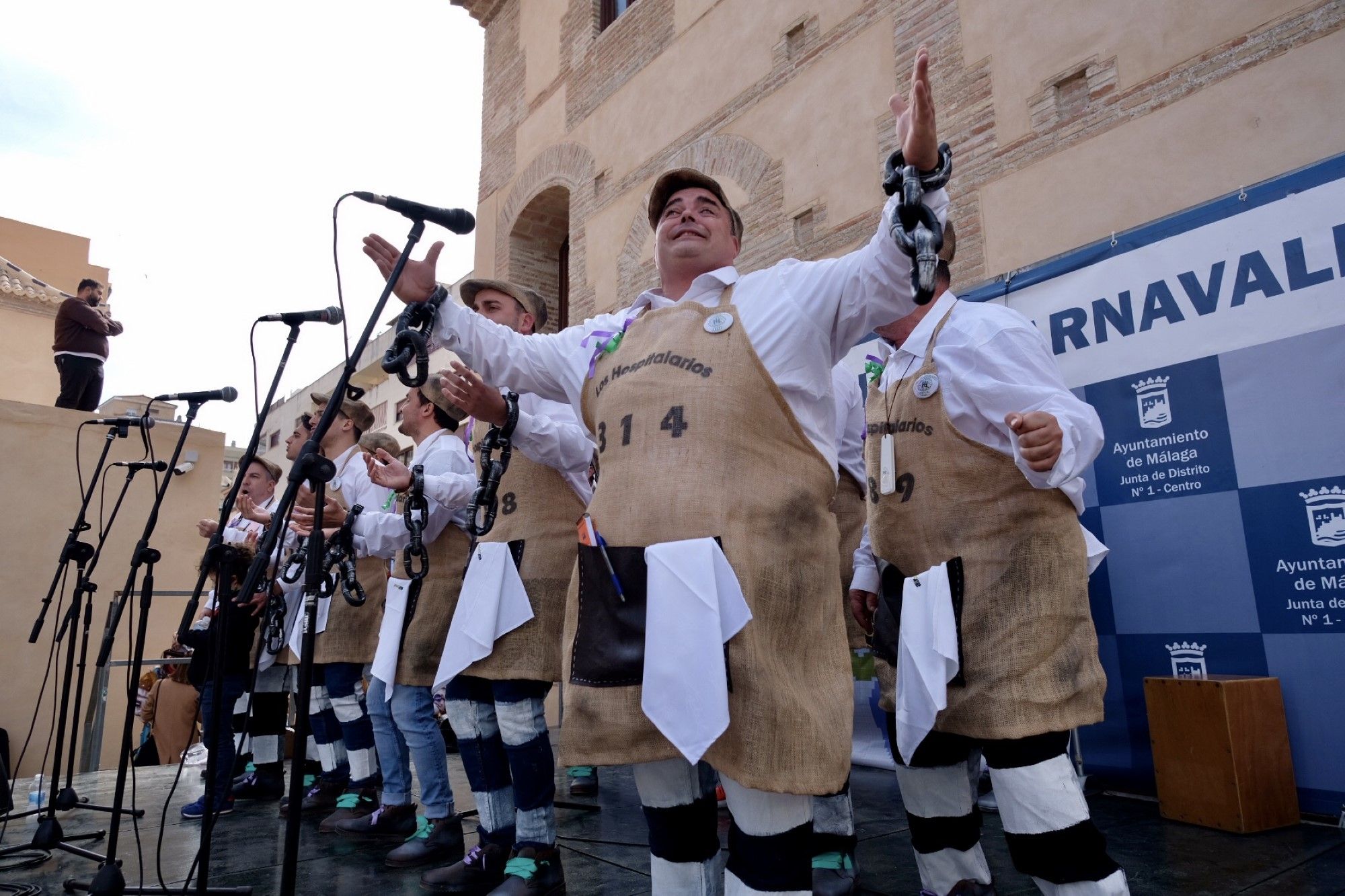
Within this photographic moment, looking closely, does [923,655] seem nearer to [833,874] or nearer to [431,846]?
[833,874]

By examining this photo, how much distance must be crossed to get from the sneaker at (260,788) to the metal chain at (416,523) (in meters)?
2.38

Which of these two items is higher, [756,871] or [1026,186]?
[1026,186]

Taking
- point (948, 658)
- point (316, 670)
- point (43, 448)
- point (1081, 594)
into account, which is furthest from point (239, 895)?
point (43, 448)

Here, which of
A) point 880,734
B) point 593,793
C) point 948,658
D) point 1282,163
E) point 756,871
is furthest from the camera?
point 880,734

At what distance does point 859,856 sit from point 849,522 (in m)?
1.26

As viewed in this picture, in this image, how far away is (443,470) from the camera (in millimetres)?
Result: 3689

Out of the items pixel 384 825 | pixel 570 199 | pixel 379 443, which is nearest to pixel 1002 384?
pixel 384 825

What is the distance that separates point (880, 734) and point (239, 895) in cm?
339

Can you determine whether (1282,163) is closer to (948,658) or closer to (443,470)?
(948,658)

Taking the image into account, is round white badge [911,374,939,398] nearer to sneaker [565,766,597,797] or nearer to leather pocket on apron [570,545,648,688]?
leather pocket on apron [570,545,648,688]

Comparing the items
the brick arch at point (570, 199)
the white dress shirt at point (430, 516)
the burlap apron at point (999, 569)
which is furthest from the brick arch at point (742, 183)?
the burlap apron at point (999, 569)

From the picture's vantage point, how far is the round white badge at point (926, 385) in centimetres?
245

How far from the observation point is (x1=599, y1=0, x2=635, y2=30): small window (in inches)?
Answer: 399

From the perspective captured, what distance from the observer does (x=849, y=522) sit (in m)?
3.67
